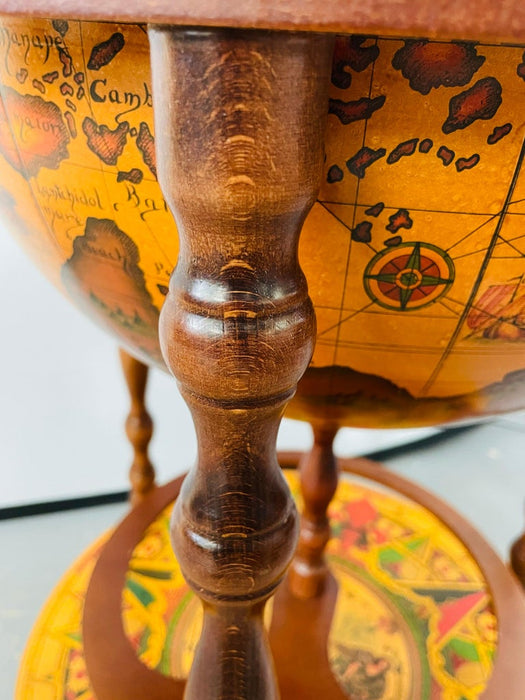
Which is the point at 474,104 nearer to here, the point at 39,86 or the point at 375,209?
the point at 375,209

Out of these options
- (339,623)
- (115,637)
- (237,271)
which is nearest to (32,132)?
(237,271)

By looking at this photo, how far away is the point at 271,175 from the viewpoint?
249 millimetres

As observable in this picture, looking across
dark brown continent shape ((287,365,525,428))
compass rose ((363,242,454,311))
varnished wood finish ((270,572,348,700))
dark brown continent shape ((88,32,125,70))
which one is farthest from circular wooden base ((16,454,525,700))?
dark brown continent shape ((88,32,125,70))

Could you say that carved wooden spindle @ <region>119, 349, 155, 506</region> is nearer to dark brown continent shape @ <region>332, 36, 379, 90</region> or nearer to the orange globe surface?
the orange globe surface

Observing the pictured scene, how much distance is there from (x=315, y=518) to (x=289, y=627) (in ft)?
0.46

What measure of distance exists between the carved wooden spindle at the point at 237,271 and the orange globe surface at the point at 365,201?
0.14 feet

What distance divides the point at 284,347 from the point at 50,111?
0.18 metres

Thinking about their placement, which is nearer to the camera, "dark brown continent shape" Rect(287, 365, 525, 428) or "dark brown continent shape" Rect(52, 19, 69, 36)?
"dark brown continent shape" Rect(52, 19, 69, 36)

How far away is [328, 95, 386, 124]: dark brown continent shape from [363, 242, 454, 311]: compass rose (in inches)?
2.7

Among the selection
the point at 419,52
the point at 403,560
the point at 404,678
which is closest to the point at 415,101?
the point at 419,52

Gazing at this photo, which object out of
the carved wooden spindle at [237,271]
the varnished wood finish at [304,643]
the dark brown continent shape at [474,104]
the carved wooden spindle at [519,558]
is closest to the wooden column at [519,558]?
the carved wooden spindle at [519,558]

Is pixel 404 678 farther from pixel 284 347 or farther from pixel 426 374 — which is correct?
pixel 284 347

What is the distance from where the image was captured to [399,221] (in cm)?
31

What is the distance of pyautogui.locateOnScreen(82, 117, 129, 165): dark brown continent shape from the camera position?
12.7 inches
